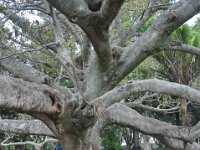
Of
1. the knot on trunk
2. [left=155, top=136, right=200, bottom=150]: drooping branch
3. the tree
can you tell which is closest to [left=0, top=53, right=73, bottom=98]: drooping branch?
the tree

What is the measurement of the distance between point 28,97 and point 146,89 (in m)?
2.07

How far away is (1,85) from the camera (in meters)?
3.68

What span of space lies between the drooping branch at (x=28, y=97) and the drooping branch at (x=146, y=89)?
2.84 feet

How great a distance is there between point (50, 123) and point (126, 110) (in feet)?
7.47

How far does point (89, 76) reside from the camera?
6.34 metres

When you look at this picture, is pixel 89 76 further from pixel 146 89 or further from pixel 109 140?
pixel 109 140

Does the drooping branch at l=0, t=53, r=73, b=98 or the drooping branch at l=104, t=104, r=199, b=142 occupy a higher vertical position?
the drooping branch at l=0, t=53, r=73, b=98

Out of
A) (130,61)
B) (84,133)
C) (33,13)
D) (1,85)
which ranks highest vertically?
(33,13)

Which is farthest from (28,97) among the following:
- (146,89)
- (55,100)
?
(146,89)

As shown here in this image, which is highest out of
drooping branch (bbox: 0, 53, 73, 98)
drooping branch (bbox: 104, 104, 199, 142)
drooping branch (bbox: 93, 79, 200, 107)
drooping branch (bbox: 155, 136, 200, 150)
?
drooping branch (bbox: 0, 53, 73, 98)

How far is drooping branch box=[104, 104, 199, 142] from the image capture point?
6.46m

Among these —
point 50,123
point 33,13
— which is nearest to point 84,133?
point 50,123

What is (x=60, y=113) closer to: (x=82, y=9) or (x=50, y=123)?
(x=50, y=123)

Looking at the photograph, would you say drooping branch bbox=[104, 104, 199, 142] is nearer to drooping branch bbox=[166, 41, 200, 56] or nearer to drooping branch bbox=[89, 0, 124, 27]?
drooping branch bbox=[166, 41, 200, 56]
